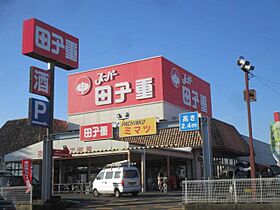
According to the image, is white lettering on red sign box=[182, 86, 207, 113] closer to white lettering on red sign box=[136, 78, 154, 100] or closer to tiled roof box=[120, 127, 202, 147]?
white lettering on red sign box=[136, 78, 154, 100]

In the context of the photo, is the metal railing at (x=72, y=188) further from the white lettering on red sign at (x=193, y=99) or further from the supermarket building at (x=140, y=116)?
the white lettering on red sign at (x=193, y=99)

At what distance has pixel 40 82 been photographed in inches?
805

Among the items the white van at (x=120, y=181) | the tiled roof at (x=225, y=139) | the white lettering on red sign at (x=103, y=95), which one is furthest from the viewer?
the white lettering on red sign at (x=103, y=95)

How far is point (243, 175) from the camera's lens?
35000 mm

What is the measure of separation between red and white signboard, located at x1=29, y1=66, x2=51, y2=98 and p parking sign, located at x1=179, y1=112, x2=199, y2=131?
7196 mm

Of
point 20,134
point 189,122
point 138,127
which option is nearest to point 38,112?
point 138,127

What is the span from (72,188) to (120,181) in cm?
1136

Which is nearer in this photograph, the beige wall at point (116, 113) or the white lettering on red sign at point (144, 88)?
the beige wall at point (116, 113)

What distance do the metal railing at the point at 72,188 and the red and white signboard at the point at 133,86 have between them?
7969mm

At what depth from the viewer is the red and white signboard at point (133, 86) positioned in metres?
35.5

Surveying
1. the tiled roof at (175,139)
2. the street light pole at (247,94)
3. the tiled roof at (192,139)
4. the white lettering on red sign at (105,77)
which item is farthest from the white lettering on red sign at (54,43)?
the white lettering on red sign at (105,77)

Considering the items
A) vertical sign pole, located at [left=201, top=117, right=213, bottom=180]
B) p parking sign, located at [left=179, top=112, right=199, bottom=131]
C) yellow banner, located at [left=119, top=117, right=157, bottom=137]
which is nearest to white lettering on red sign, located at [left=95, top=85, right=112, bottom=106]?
yellow banner, located at [left=119, top=117, right=157, bottom=137]

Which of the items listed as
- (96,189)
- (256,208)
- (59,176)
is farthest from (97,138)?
(59,176)

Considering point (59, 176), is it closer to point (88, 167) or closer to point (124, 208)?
point (88, 167)
